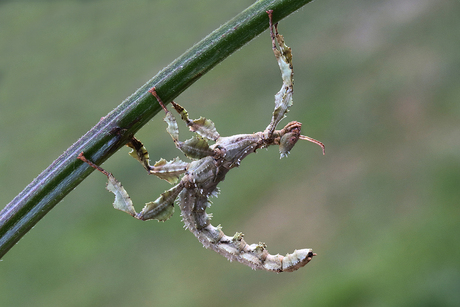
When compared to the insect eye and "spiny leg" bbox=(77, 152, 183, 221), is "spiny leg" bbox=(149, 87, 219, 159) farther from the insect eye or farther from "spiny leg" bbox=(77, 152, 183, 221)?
the insect eye

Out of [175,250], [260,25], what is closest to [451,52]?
[175,250]

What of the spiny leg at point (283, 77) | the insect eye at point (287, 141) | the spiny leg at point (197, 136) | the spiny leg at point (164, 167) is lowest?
the spiny leg at point (164, 167)

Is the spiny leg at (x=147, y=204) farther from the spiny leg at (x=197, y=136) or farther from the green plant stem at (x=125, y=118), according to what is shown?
the green plant stem at (x=125, y=118)

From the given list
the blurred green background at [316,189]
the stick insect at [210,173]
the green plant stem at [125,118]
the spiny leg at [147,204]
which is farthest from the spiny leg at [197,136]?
the blurred green background at [316,189]

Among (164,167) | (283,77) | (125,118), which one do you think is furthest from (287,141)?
(125,118)

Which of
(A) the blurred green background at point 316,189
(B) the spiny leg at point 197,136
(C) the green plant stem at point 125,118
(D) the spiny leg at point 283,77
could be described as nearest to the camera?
(C) the green plant stem at point 125,118

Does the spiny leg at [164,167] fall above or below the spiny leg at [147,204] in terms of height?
above

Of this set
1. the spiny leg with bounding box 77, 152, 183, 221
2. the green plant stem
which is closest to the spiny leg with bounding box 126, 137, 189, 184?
the spiny leg with bounding box 77, 152, 183, 221
